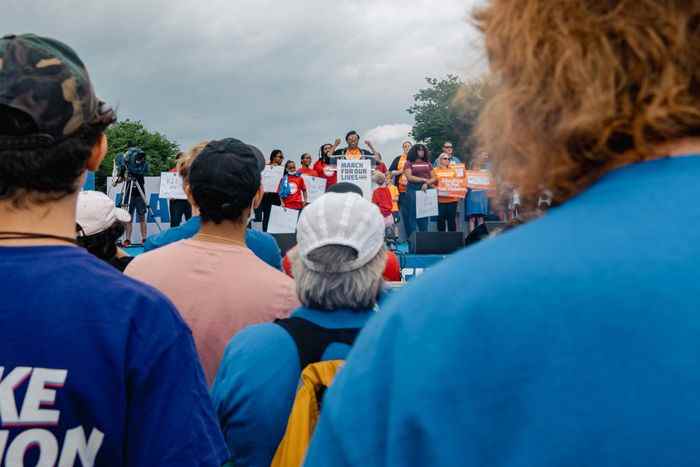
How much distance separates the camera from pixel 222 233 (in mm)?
2643

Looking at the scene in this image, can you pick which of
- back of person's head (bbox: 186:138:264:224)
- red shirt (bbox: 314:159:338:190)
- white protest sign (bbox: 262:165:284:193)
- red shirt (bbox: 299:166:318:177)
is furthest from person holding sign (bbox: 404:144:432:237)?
back of person's head (bbox: 186:138:264:224)

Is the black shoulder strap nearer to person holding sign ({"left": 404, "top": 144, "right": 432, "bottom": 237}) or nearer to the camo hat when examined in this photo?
the camo hat

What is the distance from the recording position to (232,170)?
271 cm

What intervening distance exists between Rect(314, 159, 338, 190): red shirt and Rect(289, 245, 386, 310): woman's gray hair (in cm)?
1207

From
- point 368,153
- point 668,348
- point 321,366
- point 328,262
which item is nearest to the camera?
point 668,348

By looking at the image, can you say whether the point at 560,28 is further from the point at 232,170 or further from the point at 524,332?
the point at 232,170

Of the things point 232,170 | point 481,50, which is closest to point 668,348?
point 481,50

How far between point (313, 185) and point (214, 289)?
39.5 ft

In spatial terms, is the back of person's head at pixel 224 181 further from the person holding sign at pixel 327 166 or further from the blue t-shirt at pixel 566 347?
the person holding sign at pixel 327 166

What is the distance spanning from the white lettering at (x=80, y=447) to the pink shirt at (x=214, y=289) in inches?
43.9

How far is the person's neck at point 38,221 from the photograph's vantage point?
127 centimetres

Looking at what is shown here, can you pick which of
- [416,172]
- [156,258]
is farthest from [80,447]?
[416,172]

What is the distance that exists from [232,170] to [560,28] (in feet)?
6.87

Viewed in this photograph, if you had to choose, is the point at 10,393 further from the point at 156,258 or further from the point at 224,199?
the point at 224,199
